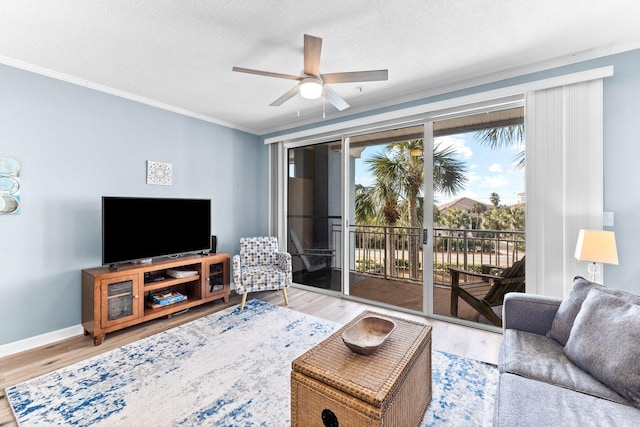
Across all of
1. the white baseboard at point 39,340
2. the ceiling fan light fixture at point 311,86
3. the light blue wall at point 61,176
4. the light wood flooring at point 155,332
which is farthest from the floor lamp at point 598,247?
the white baseboard at point 39,340

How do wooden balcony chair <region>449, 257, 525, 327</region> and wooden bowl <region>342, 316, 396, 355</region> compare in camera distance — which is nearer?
wooden bowl <region>342, 316, 396, 355</region>

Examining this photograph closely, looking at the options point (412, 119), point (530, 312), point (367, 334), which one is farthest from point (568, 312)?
point (412, 119)

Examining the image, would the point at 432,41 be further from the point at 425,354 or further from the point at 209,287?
the point at 209,287

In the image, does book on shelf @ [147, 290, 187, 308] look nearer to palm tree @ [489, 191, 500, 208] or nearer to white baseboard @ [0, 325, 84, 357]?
white baseboard @ [0, 325, 84, 357]

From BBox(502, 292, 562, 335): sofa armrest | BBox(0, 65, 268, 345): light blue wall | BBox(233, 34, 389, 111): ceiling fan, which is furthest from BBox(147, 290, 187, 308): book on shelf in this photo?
BBox(502, 292, 562, 335): sofa armrest

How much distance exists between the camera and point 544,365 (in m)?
1.41

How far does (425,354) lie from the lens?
1718 millimetres

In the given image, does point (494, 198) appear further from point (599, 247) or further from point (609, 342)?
point (609, 342)

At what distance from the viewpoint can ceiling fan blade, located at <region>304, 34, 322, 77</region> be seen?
177 cm

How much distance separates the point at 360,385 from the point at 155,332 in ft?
7.95

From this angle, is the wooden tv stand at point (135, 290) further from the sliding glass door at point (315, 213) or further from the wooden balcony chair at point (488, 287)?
the wooden balcony chair at point (488, 287)

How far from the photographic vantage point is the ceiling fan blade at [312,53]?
1.77 metres

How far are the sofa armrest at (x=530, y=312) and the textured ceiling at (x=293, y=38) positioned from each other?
6.12 ft

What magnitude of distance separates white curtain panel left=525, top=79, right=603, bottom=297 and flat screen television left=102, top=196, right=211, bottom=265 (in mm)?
3498
